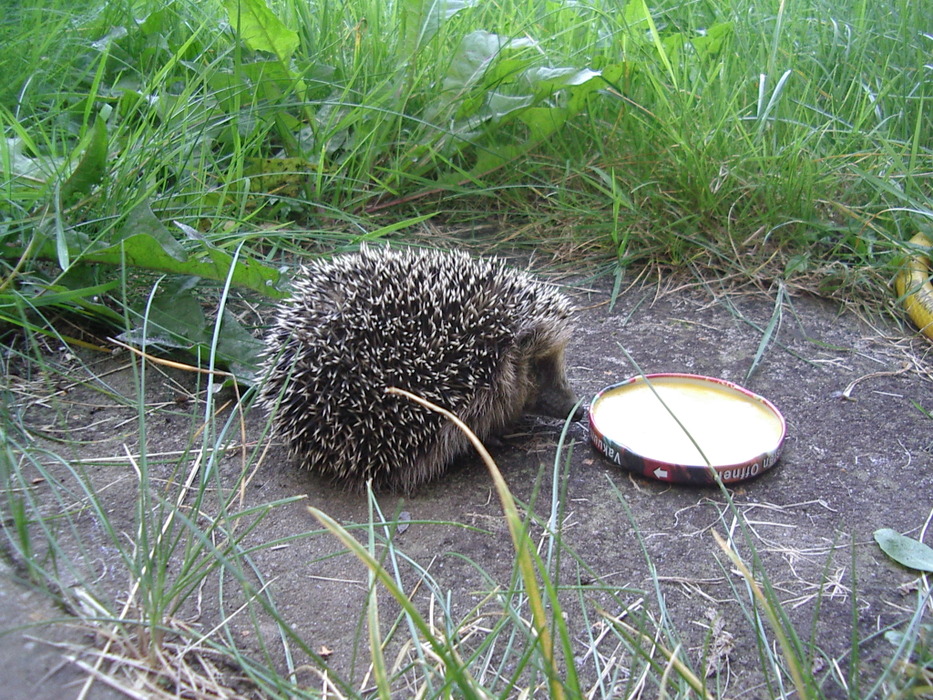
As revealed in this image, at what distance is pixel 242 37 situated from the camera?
4.52 meters

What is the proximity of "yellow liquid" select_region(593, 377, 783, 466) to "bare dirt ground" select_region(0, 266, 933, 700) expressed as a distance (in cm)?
13

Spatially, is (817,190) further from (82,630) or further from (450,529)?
(82,630)

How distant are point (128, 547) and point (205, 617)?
43 cm

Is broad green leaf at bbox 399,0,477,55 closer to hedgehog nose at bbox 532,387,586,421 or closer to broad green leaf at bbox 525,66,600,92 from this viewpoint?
broad green leaf at bbox 525,66,600,92

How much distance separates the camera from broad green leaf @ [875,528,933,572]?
2617 millimetres

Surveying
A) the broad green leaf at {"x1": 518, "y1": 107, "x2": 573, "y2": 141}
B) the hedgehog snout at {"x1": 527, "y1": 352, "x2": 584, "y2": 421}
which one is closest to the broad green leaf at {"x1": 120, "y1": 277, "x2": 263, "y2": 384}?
the hedgehog snout at {"x1": 527, "y1": 352, "x2": 584, "y2": 421}

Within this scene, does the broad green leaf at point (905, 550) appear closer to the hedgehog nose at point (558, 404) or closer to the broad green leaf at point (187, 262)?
the hedgehog nose at point (558, 404)

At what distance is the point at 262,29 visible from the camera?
449 cm

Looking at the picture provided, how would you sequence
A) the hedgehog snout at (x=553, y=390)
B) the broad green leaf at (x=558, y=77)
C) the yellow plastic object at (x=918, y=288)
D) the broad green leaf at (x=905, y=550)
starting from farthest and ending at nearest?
the broad green leaf at (x=558, y=77) → the yellow plastic object at (x=918, y=288) → the hedgehog snout at (x=553, y=390) → the broad green leaf at (x=905, y=550)

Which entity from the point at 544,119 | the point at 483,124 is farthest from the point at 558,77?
the point at 483,124

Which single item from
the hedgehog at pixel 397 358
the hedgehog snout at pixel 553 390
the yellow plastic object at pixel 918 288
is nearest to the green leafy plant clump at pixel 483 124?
the yellow plastic object at pixel 918 288

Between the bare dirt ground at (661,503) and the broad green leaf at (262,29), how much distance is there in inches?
79.1

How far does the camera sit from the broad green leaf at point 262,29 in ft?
14.5

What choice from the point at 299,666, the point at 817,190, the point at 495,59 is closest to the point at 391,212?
the point at 495,59
